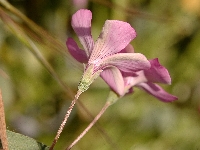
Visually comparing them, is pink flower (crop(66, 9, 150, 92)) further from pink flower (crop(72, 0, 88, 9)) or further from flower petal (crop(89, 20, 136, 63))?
pink flower (crop(72, 0, 88, 9))

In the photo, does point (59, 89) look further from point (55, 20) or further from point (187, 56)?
point (187, 56)

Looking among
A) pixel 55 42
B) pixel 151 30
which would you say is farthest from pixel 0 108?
pixel 151 30

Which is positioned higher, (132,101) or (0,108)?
(0,108)

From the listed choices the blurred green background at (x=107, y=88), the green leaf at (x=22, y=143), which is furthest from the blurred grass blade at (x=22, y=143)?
the blurred green background at (x=107, y=88)

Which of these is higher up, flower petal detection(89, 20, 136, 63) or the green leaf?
flower petal detection(89, 20, 136, 63)

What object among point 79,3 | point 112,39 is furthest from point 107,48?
point 79,3

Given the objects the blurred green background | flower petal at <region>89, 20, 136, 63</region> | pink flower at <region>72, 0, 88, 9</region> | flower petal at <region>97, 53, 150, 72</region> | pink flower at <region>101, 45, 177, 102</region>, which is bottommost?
the blurred green background

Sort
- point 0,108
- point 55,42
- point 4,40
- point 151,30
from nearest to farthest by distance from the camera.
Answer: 1. point 0,108
2. point 55,42
3. point 4,40
4. point 151,30

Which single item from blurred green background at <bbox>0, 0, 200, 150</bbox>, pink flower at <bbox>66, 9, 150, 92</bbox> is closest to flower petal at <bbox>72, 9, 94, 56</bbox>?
pink flower at <bbox>66, 9, 150, 92</bbox>
